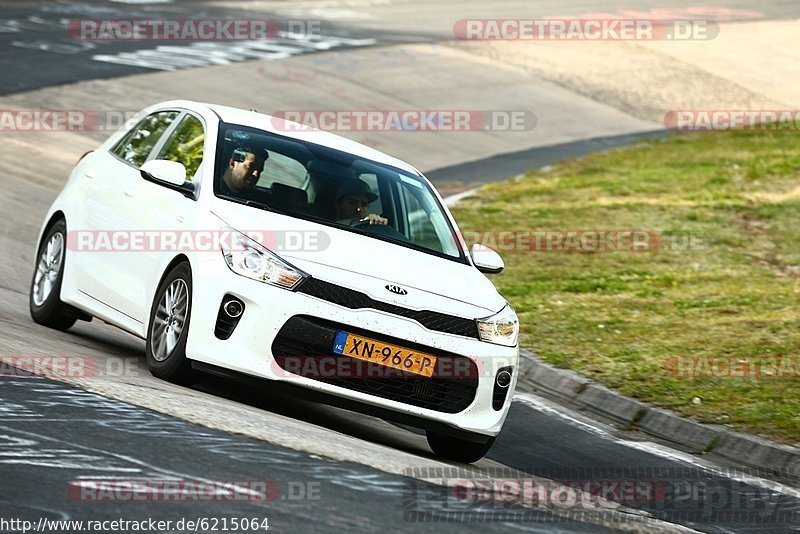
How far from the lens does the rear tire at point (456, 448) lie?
8406mm

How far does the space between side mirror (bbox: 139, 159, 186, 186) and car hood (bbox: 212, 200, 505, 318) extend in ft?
1.04

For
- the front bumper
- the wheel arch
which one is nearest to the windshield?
the wheel arch

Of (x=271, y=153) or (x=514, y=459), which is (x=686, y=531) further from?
(x=271, y=153)

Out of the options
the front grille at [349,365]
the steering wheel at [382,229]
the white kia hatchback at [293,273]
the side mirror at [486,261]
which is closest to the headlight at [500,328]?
the white kia hatchback at [293,273]

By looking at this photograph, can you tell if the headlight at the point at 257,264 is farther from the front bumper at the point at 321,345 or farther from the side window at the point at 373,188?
the side window at the point at 373,188

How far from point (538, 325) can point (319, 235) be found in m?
5.13

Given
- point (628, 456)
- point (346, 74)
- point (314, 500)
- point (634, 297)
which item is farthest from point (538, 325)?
point (346, 74)

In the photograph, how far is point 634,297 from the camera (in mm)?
14492

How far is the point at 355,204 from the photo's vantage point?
29.5 ft

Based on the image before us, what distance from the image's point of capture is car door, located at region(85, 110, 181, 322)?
9016 millimetres

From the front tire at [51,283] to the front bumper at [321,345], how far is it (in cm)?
239

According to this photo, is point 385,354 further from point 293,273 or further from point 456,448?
point 456,448

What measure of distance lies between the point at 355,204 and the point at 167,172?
1206mm

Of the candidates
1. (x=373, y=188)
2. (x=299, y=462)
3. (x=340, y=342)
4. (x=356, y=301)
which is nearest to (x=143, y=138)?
(x=373, y=188)
